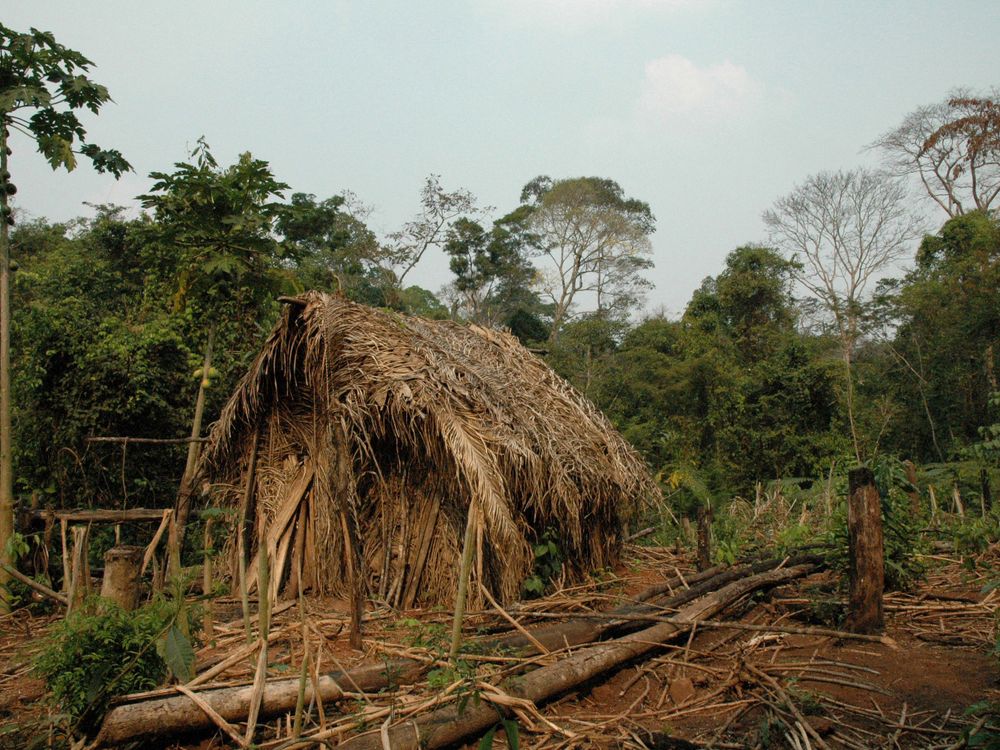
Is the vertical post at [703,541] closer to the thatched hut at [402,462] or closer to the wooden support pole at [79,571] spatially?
the thatched hut at [402,462]

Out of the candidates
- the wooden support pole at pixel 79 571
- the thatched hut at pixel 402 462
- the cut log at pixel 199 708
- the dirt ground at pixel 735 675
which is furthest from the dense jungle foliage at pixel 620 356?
the cut log at pixel 199 708

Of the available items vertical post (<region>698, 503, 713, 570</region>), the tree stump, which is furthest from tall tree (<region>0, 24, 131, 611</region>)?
vertical post (<region>698, 503, 713, 570</region>)

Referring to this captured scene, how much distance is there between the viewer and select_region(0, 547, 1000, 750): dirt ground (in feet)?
12.4

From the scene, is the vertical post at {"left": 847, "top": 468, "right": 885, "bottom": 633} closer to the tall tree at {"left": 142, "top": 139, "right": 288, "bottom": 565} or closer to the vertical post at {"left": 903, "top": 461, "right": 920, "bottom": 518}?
the vertical post at {"left": 903, "top": 461, "right": 920, "bottom": 518}

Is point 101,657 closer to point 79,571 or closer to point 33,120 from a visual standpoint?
point 79,571

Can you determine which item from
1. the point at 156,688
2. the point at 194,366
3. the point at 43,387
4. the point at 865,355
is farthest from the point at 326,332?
the point at 865,355

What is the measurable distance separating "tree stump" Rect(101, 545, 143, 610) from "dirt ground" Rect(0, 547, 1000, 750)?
609 millimetres

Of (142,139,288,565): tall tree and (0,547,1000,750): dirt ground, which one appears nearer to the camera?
(0,547,1000,750): dirt ground

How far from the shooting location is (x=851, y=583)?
5.29 metres

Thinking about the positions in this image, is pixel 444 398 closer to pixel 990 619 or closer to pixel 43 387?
pixel 990 619

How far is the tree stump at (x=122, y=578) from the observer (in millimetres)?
4152

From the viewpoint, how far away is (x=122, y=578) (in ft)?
13.7

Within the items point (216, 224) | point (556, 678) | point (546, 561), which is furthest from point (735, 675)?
point (216, 224)

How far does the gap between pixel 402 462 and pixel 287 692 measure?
297 cm
